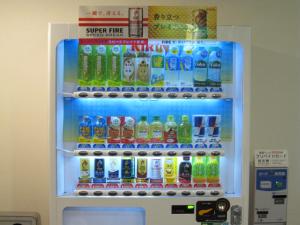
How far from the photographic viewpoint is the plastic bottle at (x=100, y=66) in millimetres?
2660

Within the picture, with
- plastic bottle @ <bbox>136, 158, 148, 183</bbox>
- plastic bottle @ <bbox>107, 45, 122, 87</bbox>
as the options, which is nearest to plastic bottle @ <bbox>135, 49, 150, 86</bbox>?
plastic bottle @ <bbox>107, 45, 122, 87</bbox>

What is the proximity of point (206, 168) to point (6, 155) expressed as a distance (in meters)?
1.86

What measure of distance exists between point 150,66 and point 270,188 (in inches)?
55.1

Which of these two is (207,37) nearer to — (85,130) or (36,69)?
(85,130)

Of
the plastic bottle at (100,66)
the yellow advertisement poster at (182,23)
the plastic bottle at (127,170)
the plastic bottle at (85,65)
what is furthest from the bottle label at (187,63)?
the plastic bottle at (127,170)

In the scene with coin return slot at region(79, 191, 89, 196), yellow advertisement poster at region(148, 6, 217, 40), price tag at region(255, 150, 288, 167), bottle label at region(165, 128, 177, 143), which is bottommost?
coin return slot at region(79, 191, 89, 196)

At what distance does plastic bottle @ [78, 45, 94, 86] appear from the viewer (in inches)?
104

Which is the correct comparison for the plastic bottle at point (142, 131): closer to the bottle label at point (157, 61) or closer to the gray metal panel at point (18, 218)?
the bottle label at point (157, 61)

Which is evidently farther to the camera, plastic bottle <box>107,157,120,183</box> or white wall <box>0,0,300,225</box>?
white wall <box>0,0,300,225</box>

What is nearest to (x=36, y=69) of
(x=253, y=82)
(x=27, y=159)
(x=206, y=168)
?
(x=27, y=159)

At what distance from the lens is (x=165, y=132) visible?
2678 millimetres

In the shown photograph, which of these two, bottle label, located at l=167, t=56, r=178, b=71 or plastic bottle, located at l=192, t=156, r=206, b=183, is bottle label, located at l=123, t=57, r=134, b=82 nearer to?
bottle label, located at l=167, t=56, r=178, b=71

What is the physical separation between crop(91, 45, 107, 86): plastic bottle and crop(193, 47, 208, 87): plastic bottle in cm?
72

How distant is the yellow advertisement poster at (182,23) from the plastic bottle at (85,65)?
0.53 m
